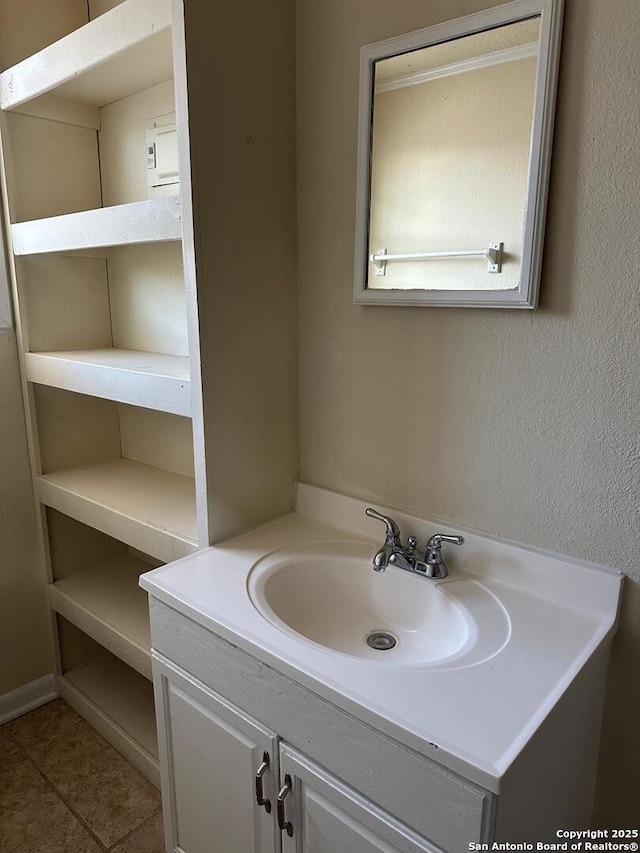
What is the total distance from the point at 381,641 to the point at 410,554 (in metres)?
0.19

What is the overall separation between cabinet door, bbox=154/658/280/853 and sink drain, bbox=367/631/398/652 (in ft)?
0.93

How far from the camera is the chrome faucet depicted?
3.96 feet

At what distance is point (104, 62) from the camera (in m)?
1.38

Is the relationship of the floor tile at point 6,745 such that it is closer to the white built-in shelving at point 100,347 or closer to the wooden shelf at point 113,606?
the white built-in shelving at point 100,347

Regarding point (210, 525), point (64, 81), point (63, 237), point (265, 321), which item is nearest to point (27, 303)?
point (63, 237)

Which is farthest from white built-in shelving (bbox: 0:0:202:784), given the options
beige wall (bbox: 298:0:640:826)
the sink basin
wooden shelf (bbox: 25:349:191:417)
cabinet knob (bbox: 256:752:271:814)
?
cabinet knob (bbox: 256:752:271:814)

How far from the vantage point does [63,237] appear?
156cm

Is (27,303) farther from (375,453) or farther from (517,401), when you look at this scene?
(517,401)

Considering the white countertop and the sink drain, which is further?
the sink drain

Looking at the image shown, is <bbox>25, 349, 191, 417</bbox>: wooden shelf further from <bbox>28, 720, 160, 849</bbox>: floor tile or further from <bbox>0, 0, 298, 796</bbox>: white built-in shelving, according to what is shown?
<bbox>28, 720, 160, 849</bbox>: floor tile

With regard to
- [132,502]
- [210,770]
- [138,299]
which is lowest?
[210,770]

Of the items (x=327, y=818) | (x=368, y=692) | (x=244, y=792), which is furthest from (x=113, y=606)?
(x=368, y=692)

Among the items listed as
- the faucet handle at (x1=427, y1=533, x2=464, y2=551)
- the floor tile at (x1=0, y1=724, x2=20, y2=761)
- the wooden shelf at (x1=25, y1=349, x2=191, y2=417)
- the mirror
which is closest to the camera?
the mirror

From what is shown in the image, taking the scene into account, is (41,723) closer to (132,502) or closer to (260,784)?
(132,502)
